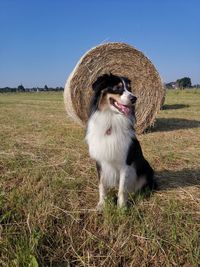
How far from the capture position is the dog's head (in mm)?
4086

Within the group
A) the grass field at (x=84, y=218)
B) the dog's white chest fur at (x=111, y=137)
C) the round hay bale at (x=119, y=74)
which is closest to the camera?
the grass field at (x=84, y=218)

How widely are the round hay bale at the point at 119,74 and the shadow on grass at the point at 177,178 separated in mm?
3613

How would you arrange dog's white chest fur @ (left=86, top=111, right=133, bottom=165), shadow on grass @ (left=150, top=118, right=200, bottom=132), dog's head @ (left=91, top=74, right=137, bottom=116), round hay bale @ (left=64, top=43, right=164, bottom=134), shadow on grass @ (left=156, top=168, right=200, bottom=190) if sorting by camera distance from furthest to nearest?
shadow on grass @ (left=150, top=118, right=200, bottom=132) → round hay bale @ (left=64, top=43, right=164, bottom=134) → shadow on grass @ (left=156, top=168, right=200, bottom=190) → dog's white chest fur @ (left=86, top=111, right=133, bottom=165) → dog's head @ (left=91, top=74, right=137, bottom=116)

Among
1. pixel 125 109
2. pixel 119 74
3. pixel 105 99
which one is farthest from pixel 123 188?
pixel 119 74

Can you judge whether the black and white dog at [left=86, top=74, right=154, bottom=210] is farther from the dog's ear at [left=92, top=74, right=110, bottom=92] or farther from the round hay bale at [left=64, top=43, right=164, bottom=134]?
the round hay bale at [left=64, top=43, right=164, bottom=134]

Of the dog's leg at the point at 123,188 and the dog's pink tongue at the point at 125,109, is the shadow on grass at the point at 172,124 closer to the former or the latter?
the dog's leg at the point at 123,188

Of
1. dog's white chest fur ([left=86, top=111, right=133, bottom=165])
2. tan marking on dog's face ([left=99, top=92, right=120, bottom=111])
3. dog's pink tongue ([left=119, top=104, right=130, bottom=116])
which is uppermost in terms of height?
tan marking on dog's face ([left=99, top=92, right=120, bottom=111])

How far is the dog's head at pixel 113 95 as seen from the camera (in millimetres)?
4086

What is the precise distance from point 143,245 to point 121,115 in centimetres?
142

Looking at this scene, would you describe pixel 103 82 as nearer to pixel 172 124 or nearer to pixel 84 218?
pixel 84 218

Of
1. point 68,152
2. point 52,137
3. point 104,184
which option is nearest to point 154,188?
point 104,184

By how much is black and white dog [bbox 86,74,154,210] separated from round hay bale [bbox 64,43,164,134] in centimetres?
433

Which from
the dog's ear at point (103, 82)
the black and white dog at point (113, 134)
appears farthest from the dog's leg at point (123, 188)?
the dog's ear at point (103, 82)

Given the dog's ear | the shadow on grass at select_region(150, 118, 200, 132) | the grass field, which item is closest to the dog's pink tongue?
the dog's ear
